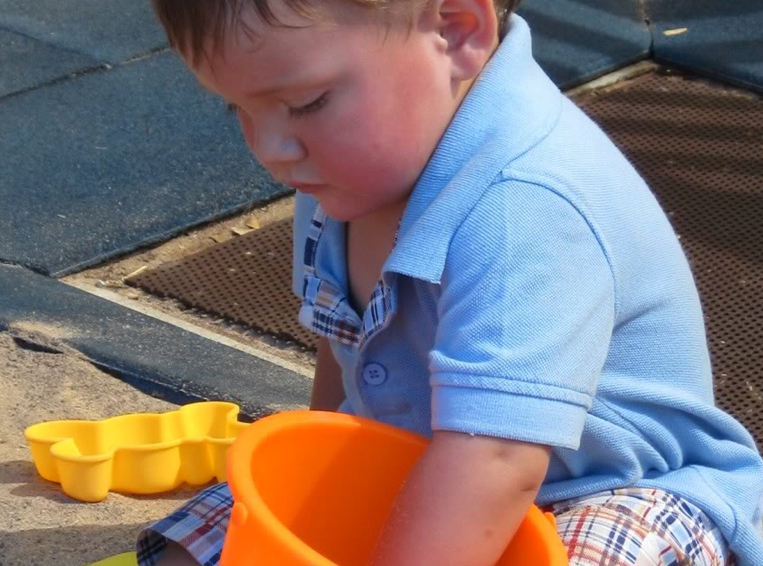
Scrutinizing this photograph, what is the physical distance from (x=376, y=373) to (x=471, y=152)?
0.34m

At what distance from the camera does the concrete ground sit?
2.17m

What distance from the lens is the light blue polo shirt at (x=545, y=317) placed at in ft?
5.07

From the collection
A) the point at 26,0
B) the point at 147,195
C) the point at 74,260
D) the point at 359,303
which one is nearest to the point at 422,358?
the point at 359,303

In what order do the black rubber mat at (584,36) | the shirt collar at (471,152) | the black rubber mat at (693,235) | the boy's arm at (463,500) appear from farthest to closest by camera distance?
the black rubber mat at (584,36) < the black rubber mat at (693,235) < the shirt collar at (471,152) < the boy's arm at (463,500)

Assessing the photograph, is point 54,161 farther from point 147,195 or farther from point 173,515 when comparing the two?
point 173,515

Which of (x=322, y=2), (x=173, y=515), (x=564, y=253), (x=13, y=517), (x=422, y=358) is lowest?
(x=13, y=517)

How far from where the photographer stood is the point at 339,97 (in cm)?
160

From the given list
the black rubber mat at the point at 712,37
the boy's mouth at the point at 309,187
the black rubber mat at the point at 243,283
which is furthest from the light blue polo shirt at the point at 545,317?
the black rubber mat at the point at 712,37

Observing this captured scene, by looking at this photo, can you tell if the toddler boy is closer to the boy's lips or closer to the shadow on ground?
the boy's lips

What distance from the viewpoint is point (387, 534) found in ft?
5.16

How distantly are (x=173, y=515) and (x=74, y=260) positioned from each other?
4.11ft

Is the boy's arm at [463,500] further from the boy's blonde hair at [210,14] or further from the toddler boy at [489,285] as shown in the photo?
the boy's blonde hair at [210,14]

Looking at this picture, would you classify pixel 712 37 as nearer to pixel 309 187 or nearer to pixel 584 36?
pixel 584 36

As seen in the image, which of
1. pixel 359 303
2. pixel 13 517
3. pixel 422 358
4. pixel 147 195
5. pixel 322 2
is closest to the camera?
pixel 322 2
